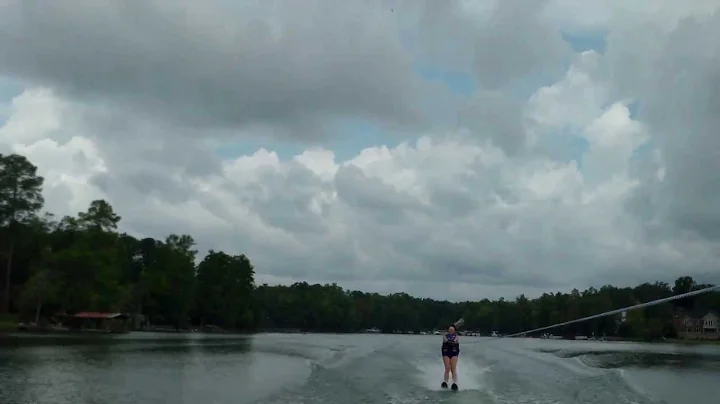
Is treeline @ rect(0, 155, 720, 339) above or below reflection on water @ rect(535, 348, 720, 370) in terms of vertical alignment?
above

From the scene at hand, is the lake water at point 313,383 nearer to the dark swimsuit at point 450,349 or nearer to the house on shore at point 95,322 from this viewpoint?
the dark swimsuit at point 450,349

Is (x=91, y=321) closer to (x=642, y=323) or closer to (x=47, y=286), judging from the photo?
(x=47, y=286)

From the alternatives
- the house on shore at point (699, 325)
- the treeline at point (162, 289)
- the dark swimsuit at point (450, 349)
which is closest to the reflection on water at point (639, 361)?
the treeline at point (162, 289)

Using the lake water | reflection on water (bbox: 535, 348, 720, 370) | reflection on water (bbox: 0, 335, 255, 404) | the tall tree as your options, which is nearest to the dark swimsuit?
the lake water

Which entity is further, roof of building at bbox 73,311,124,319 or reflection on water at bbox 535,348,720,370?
roof of building at bbox 73,311,124,319

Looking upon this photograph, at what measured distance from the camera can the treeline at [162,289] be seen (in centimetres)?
8700

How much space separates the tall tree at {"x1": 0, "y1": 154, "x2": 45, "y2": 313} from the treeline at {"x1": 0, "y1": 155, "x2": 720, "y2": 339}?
0.34 ft

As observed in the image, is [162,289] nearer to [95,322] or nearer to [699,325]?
[95,322]

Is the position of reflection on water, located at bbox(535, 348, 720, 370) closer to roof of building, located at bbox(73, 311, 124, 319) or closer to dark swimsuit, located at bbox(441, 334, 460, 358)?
dark swimsuit, located at bbox(441, 334, 460, 358)

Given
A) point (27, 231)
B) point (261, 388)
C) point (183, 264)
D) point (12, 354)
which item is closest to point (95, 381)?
point (261, 388)

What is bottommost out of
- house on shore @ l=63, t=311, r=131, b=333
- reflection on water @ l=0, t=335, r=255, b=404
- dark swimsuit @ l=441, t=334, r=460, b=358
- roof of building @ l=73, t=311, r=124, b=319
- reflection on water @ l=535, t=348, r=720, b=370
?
reflection on water @ l=0, t=335, r=255, b=404

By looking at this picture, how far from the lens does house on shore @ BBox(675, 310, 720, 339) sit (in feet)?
453

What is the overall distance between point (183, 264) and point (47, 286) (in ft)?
163

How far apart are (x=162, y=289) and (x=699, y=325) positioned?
91.2 m
